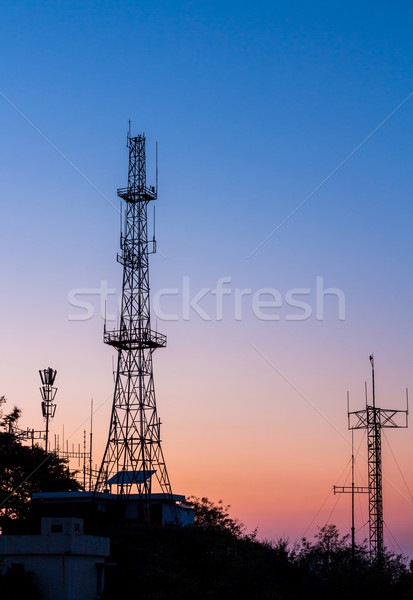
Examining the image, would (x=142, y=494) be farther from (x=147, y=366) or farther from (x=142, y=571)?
(x=142, y=571)

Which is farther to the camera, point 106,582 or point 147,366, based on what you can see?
point 147,366

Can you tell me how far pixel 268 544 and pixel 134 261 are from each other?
21.8 m

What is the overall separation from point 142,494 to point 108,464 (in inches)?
124

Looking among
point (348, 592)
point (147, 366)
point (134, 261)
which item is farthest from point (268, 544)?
point (134, 261)

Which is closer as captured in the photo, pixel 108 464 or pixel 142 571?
pixel 142 571

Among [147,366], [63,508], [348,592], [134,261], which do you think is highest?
[134,261]

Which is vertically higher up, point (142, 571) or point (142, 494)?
point (142, 494)

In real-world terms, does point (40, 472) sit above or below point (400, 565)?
above

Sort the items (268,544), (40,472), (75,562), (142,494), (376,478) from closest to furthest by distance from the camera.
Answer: (75,562)
(268,544)
(142,494)
(376,478)
(40,472)

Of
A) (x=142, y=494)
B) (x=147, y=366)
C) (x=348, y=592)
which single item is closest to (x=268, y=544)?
(x=348, y=592)

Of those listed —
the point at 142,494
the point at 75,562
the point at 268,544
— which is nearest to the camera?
the point at 75,562

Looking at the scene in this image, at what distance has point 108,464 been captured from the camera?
57.9 m

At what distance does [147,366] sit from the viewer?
Answer: 58.6 meters

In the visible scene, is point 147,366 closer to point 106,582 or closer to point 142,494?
point 142,494
